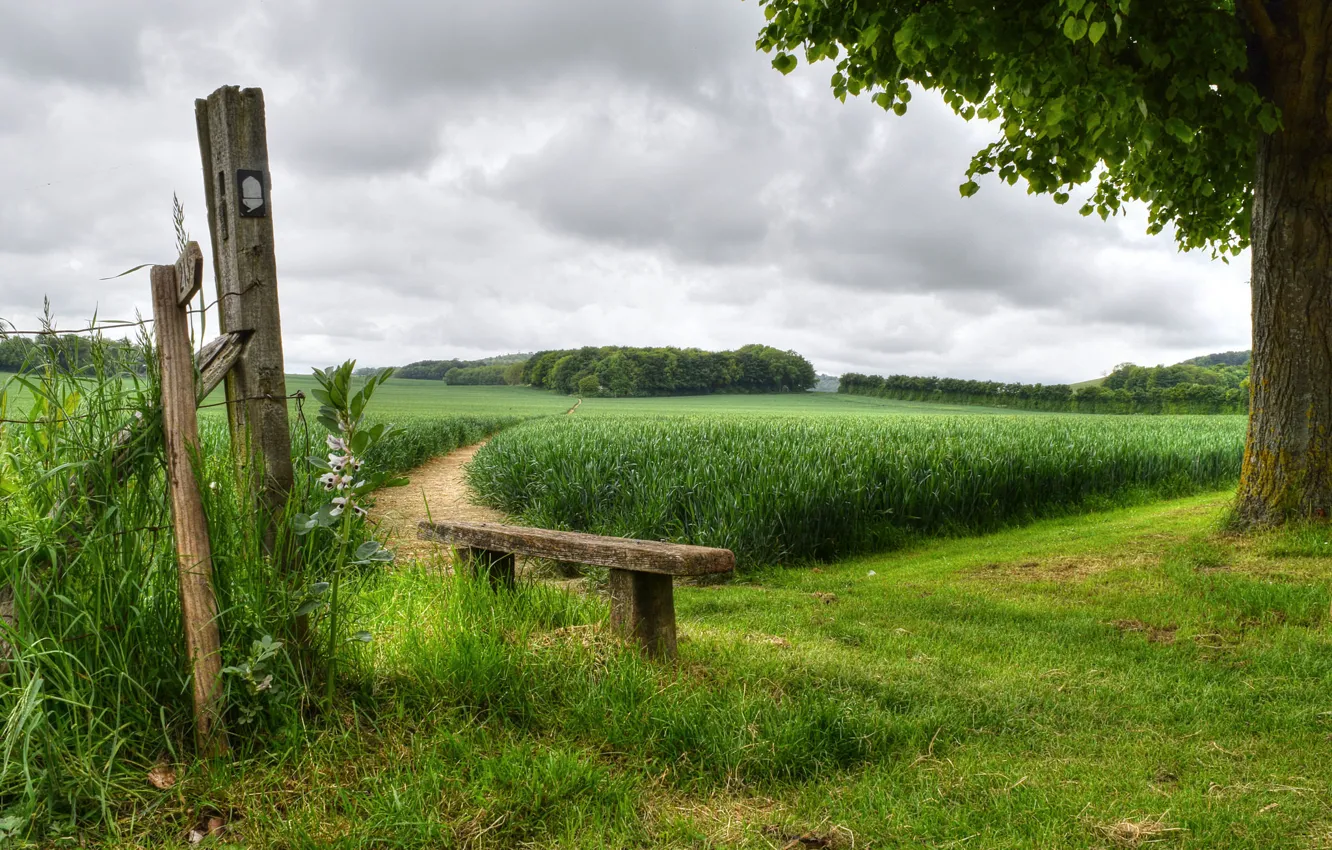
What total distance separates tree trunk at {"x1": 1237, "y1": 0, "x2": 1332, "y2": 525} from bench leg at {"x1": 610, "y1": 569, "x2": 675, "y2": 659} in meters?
6.71

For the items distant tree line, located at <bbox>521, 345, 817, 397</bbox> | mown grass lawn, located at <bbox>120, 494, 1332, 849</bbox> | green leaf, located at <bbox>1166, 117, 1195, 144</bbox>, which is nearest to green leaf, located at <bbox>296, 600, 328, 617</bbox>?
mown grass lawn, located at <bbox>120, 494, 1332, 849</bbox>

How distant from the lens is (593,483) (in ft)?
36.5

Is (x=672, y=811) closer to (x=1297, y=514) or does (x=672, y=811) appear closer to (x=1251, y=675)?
(x=1251, y=675)

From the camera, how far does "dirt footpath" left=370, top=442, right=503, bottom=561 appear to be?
1006 centimetres

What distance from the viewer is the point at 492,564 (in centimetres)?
516

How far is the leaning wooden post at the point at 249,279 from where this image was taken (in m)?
3.33

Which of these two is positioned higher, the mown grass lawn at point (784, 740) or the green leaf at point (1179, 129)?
the green leaf at point (1179, 129)

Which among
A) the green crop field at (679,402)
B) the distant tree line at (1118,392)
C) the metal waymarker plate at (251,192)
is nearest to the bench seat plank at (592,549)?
the metal waymarker plate at (251,192)

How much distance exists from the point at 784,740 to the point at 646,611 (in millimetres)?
1130

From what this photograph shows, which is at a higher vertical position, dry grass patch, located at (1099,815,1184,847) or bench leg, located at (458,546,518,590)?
bench leg, located at (458,546,518,590)

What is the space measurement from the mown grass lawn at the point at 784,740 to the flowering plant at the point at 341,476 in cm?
49

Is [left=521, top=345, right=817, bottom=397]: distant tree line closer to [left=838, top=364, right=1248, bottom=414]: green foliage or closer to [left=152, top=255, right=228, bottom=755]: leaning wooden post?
[left=838, top=364, right=1248, bottom=414]: green foliage

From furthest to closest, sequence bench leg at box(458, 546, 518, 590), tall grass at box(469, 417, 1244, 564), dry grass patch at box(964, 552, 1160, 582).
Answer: tall grass at box(469, 417, 1244, 564) → dry grass patch at box(964, 552, 1160, 582) → bench leg at box(458, 546, 518, 590)

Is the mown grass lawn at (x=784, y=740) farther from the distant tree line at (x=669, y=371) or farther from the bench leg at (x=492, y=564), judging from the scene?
the distant tree line at (x=669, y=371)
